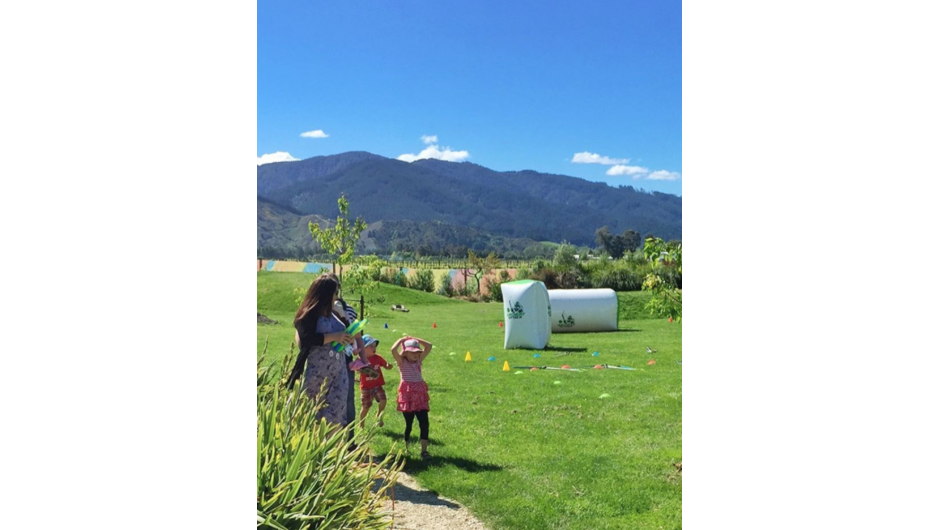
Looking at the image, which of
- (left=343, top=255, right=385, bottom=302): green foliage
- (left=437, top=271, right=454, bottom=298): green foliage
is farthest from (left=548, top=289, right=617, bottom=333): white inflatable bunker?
(left=437, top=271, right=454, bottom=298): green foliage

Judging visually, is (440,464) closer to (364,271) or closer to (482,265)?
(364,271)

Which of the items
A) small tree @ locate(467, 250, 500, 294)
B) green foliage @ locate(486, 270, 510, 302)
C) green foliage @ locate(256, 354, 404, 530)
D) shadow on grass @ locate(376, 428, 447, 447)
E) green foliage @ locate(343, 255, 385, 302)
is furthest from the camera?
small tree @ locate(467, 250, 500, 294)

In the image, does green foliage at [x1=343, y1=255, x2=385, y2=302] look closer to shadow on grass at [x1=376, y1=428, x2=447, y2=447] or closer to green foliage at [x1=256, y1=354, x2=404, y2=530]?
shadow on grass at [x1=376, y1=428, x2=447, y2=447]

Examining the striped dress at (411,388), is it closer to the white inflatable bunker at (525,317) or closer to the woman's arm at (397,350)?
the woman's arm at (397,350)

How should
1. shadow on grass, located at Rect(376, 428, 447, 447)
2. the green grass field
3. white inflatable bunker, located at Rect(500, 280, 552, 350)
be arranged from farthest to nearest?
white inflatable bunker, located at Rect(500, 280, 552, 350) → shadow on grass, located at Rect(376, 428, 447, 447) → the green grass field

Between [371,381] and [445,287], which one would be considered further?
[445,287]

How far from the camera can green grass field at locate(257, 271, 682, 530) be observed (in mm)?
5539

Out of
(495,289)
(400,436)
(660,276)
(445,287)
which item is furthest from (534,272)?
(400,436)

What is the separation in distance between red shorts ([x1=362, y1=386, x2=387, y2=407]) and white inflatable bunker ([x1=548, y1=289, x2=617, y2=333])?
42.6 ft

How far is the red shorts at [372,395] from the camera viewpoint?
665 centimetres

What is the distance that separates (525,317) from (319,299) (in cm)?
1055

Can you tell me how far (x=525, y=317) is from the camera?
15.1m
